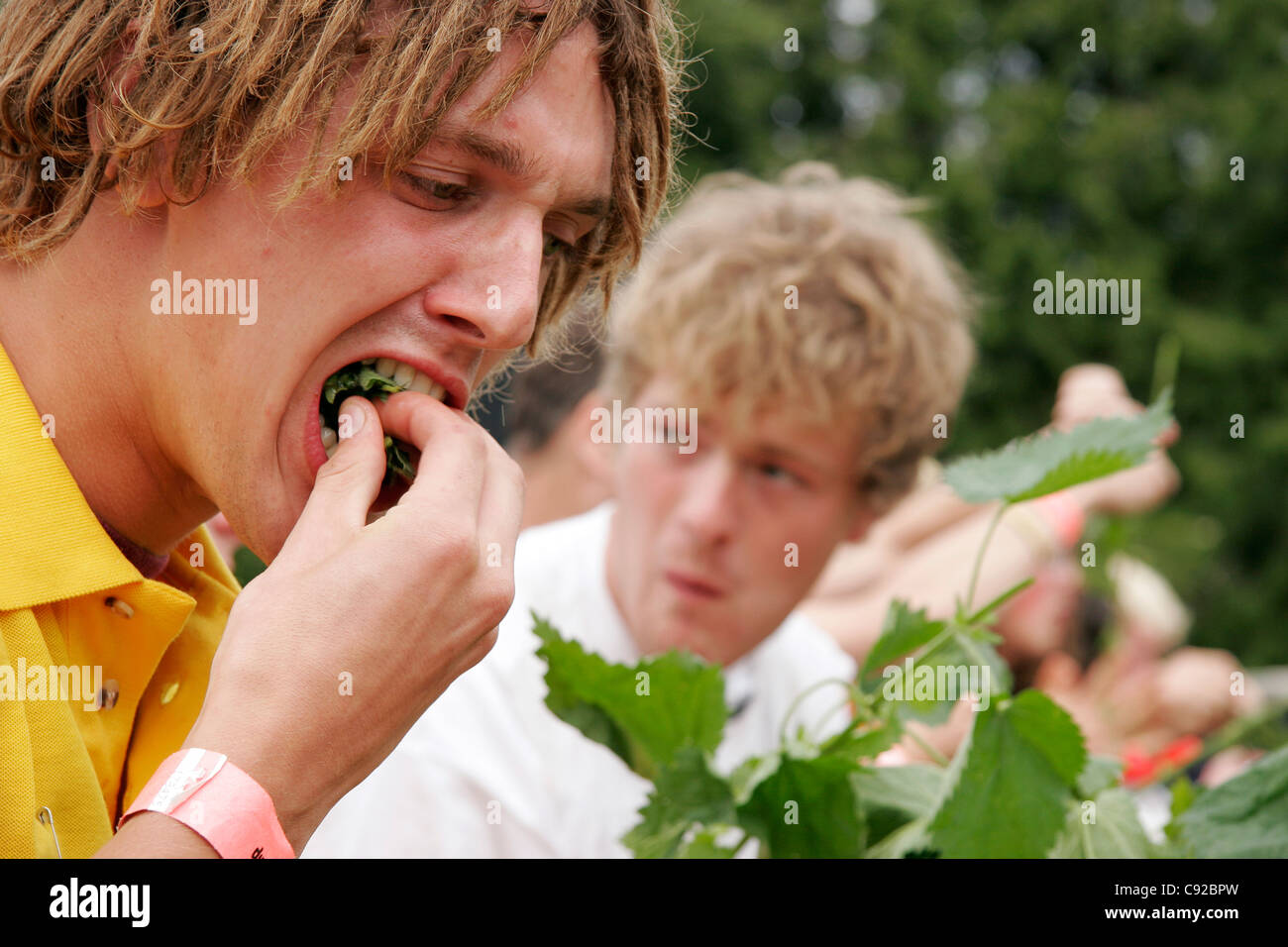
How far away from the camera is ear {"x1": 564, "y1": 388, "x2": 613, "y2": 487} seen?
11.9 ft

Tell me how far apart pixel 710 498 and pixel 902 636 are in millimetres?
1098

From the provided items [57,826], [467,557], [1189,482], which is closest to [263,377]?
[467,557]

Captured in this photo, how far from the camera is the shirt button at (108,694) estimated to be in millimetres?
1656

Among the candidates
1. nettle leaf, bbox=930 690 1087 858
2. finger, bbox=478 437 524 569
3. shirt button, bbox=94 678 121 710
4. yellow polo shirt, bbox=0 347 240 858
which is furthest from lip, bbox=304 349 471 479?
nettle leaf, bbox=930 690 1087 858

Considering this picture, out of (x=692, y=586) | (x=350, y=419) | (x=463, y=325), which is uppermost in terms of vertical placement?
(x=463, y=325)

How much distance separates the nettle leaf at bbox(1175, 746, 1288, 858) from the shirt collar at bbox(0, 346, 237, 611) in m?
1.43

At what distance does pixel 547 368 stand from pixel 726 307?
1391 millimetres

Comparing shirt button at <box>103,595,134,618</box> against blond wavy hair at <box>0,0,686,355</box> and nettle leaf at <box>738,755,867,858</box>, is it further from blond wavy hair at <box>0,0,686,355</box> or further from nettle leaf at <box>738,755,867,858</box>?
nettle leaf at <box>738,755,867,858</box>

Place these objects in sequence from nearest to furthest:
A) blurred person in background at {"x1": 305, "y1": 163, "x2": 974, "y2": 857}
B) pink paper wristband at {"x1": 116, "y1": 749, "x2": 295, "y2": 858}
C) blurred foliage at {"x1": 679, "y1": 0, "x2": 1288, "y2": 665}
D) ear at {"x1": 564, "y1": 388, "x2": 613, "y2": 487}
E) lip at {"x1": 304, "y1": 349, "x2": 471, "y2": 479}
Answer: pink paper wristband at {"x1": 116, "y1": 749, "x2": 295, "y2": 858} < lip at {"x1": 304, "y1": 349, "x2": 471, "y2": 479} < blurred person in background at {"x1": 305, "y1": 163, "x2": 974, "y2": 857} < ear at {"x1": 564, "y1": 388, "x2": 613, "y2": 487} < blurred foliage at {"x1": 679, "y1": 0, "x2": 1288, "y2": 665}

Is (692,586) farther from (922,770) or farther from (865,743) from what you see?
(865,743)

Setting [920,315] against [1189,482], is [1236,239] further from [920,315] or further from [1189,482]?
[920,315]

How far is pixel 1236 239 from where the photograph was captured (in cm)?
1870

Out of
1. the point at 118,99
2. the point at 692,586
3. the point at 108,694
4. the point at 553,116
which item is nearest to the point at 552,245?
the point at 553,116

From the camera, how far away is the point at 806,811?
1.66 meters
